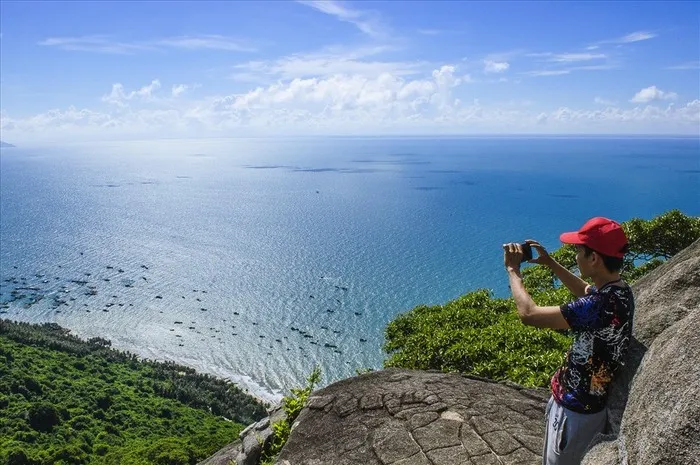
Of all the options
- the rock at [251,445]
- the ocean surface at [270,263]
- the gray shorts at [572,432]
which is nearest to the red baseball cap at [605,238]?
the gray shorts at [572,432]

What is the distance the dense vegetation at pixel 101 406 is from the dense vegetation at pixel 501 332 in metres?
32.0

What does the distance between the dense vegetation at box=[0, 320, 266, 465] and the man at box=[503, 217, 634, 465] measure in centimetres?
4233

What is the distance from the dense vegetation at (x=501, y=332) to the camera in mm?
12555

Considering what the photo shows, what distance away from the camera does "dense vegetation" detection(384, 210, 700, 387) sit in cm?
1255

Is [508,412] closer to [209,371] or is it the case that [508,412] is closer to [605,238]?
[605,238]

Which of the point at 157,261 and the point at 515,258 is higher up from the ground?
the point at 515,258

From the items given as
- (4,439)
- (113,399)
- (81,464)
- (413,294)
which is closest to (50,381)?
(113,399)

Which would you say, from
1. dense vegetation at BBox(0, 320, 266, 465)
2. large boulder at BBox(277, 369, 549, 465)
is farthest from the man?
dense vegetation at BBox(0, 320, 266, 465)

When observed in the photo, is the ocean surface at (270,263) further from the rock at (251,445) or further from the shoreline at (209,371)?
the rock at (251,445)

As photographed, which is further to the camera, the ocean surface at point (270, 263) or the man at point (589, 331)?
the ocean surface at point (270, 263)

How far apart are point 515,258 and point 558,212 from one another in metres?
137

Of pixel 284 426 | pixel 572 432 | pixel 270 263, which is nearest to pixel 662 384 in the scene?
pixel 572 432

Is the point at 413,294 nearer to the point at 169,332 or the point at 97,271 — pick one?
the point at 169,332

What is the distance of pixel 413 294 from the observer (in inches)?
3184
